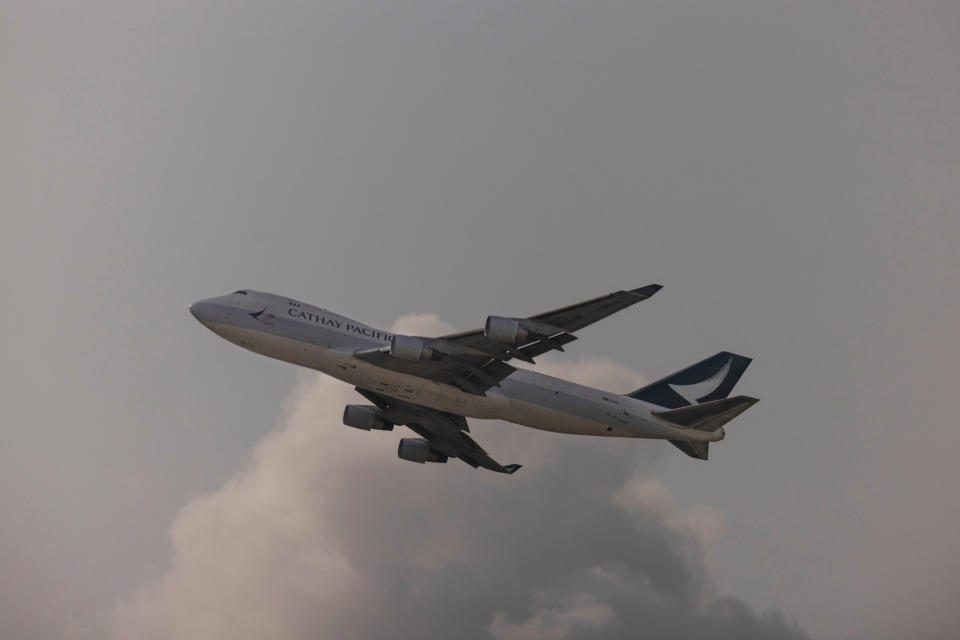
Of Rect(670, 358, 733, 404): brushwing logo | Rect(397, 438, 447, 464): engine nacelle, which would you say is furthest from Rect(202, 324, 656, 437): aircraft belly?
Rect(397, 438, 447, 464): engine nacelle

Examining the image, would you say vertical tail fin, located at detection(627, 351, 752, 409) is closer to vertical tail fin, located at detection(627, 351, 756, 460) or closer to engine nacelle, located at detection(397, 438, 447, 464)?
vertical tail fin, located at detection(627, 351, 756, 460)

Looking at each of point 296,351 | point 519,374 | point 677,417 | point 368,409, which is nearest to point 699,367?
point 677,417

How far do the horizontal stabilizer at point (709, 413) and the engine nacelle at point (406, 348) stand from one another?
45.2 feet

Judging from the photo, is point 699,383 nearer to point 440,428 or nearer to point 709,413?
point 709,413

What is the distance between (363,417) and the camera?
204 ft

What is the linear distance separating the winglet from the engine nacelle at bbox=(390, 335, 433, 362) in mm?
10594

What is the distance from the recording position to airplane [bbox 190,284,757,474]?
50719 millimetres

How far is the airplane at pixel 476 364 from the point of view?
50.7 m

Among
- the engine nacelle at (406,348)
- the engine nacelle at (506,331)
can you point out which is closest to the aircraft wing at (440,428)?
the engine nacelle at (406,348)

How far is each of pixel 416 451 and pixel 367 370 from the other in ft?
41.1

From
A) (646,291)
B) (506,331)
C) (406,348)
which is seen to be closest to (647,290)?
(646,291)

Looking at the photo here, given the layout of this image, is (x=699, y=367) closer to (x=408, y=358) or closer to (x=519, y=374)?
(x=519, y=374)

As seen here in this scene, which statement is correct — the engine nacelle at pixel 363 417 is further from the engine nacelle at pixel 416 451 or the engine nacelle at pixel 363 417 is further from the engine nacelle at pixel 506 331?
the engine nacelle at pixel 506 331

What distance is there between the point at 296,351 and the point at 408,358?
214 inches
